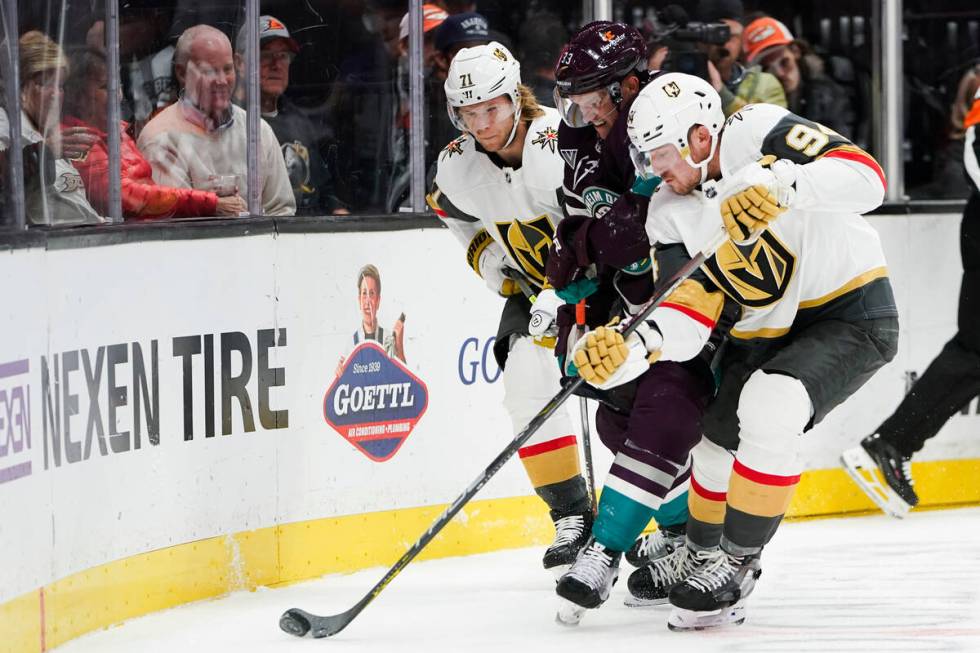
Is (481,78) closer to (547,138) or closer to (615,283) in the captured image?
(547,138)

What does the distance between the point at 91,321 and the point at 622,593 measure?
136 cm

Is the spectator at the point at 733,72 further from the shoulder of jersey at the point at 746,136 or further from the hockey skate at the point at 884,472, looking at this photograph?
the shoulder of jersey at the point at 746,136

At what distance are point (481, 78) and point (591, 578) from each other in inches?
42.8

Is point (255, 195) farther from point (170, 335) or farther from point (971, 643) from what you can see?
point (971, 643)

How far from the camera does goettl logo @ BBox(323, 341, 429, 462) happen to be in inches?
161

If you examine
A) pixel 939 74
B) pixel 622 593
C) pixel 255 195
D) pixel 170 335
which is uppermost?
pixel 939 74

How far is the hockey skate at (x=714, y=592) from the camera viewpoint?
3287mm

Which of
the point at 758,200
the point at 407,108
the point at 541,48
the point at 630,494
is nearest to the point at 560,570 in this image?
the point at 630,494

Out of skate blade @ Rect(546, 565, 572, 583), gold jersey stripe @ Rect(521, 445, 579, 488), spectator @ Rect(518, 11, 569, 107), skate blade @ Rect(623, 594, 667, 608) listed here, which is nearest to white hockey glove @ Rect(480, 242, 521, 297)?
gold jersey stripe @ Rect(521, 445, 579, 488)

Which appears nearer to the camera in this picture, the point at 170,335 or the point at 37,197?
the point at 37,197

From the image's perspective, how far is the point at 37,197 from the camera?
3.28m

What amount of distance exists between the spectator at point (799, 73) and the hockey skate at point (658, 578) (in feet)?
6.47

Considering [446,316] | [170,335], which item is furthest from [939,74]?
[170,335]

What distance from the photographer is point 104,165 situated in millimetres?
3611
